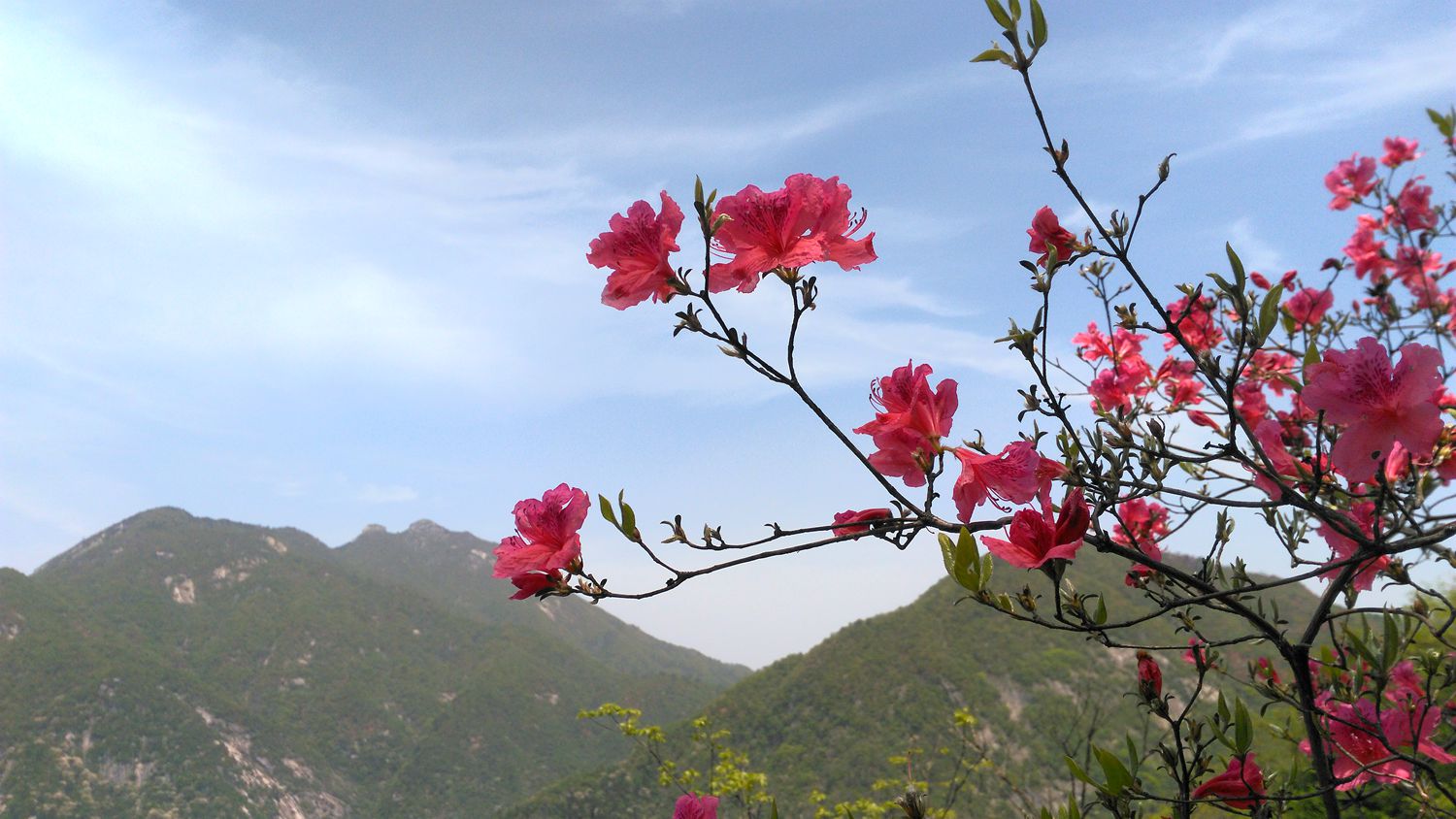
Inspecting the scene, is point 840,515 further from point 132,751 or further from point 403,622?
point 403,622

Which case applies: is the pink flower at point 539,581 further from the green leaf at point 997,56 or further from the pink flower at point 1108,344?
the pink flower at point 1108,344

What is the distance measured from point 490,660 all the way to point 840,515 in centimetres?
9726

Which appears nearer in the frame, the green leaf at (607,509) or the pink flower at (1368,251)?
the green leaf at (607,509)

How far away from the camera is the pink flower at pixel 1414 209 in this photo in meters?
3.71

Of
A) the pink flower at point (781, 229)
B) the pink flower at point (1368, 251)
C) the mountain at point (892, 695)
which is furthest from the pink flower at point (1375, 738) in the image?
the mountain at point (892, 695)

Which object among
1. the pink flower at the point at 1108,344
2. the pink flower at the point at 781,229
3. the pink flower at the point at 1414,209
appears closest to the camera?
the pink flower at the point at 781,229

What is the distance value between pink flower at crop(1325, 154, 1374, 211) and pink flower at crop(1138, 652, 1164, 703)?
13.0 ft

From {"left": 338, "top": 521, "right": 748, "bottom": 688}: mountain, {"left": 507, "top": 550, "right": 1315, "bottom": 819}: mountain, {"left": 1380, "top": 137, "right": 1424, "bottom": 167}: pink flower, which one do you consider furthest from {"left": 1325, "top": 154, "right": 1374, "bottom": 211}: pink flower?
{"left": 338, "top": 521, "right": 748, "bottom": 688}: mountain

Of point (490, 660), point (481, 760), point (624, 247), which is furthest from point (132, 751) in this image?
point (624, 247)

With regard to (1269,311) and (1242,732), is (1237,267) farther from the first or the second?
(1242,732)

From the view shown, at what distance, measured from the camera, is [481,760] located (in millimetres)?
73000

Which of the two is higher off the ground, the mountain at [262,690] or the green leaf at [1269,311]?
the green leaf at [1269,311]

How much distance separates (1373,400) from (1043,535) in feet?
1.51

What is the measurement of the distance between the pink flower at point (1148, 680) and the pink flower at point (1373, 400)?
40 centimetres
